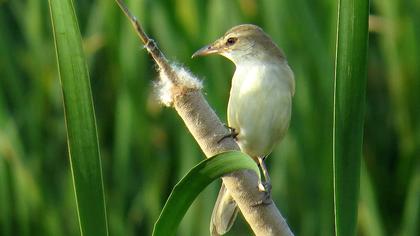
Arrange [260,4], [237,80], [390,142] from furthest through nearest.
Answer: [390,142], [260,4], [237,80]

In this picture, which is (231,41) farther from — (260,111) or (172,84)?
(172,84)

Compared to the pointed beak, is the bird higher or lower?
lower

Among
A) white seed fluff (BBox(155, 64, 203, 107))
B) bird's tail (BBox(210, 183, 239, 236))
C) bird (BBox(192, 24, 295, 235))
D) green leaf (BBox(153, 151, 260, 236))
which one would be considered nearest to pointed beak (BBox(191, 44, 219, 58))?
bird (BBox(192, 24, 295, 235))

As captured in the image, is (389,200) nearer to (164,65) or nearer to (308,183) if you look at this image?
(308,183)

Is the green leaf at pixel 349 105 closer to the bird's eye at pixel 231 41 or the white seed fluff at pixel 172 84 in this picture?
the white seed fluff at pixel 172 84

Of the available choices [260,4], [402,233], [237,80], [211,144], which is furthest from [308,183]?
[211,144]

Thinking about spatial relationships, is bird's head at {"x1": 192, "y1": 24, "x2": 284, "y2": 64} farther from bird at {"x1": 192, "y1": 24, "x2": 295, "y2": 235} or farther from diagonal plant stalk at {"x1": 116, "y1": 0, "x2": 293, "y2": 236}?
diagonal plant stalk at {"x1": 116, "y1": 0, "x2": 293, "y2": 236}

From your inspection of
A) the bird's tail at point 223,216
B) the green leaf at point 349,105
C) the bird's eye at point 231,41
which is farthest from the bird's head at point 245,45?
the green leaf at point 349,105

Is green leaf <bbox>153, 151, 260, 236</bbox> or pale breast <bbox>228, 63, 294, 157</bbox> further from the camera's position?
pale breast <bbox>228, 63, 294, 157</bbox>
